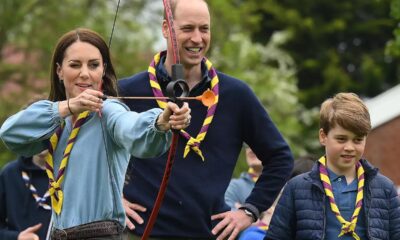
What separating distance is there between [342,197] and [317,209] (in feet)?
0.58

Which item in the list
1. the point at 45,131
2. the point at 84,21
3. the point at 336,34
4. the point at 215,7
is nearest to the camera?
the point at 45,131

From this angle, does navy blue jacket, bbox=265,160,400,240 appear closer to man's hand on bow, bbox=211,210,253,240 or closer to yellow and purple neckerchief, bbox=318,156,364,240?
yellow and purple neckerchief, bbox=318,156,364,240

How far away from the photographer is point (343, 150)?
7.02 metres

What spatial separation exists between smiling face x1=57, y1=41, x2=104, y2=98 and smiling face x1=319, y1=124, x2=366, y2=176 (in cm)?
155

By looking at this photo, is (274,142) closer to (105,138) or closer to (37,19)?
(105,138)

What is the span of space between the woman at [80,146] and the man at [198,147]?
3.28 ft

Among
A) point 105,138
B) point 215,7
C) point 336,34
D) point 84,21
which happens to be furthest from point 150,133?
point 336,34

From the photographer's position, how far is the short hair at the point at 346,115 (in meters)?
7.03

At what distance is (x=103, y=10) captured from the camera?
3022cm

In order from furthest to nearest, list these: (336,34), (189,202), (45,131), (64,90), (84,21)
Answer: (336,34), (84,21), (189,202), (64,90), (45,131)

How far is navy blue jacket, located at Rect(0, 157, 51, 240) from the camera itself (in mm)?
9477

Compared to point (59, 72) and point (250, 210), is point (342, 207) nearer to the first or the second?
point (250, 210)

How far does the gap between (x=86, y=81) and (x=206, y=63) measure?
53.7 inches

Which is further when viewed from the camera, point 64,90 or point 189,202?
point 189,202
